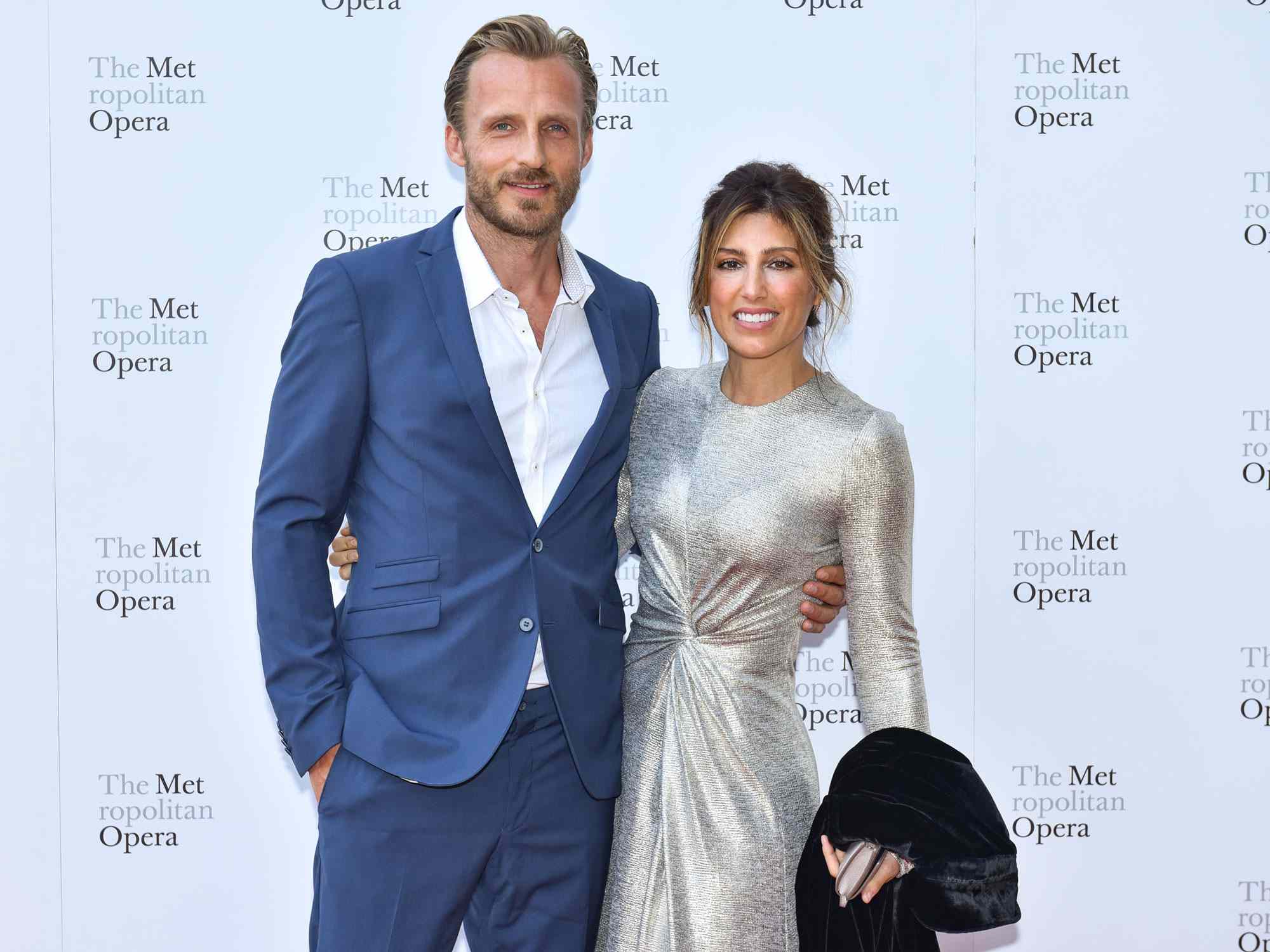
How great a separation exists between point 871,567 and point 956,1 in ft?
6.50

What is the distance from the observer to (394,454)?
1781mm

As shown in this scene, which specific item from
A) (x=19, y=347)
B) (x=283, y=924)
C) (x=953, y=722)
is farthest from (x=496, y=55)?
(x=283, y=924)

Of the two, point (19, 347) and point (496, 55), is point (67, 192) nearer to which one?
point (19, 347)

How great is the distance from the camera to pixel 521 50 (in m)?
1.87

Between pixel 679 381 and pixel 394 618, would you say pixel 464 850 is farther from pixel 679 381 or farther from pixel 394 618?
pixel 679 381

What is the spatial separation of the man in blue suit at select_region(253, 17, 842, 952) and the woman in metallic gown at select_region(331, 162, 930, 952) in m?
0.08

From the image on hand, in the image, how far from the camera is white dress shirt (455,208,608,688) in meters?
1.83

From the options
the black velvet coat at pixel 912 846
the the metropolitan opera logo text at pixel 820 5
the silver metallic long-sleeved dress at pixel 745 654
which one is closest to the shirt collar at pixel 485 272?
the silver metallic long-sleeved dress at pixel 745 654

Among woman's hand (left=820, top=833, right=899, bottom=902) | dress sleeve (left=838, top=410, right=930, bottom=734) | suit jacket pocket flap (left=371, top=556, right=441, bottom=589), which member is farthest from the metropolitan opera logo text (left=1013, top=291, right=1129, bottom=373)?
suit jacket pocket flap (left=371, top=556, right=441, bottom=589)

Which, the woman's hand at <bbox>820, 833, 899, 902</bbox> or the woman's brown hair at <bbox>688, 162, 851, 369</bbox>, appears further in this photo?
the woman's brown hair at <bbox>688, 162, 851, 369</bbox>

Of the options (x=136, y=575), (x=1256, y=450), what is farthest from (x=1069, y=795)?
(x=136, y=575)

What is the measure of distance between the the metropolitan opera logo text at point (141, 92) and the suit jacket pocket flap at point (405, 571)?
1.88 m

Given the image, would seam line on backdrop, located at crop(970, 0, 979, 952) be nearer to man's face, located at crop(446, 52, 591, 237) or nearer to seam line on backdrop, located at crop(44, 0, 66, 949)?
man's face, located at crop(446, 52, 591, 237)

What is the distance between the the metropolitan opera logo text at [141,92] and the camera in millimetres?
3053
